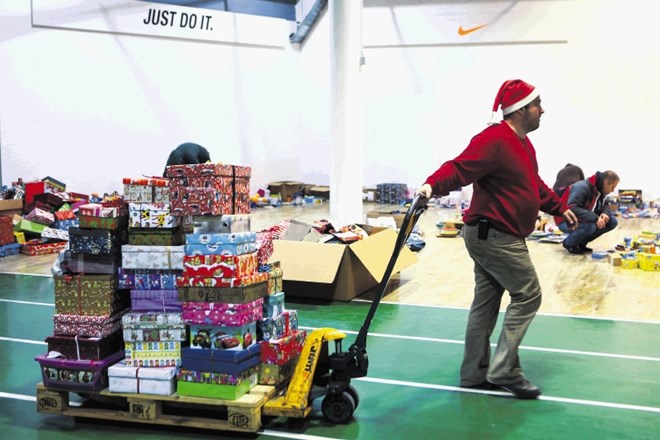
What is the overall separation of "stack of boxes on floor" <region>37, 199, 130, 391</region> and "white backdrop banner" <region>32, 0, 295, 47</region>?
12.7 meters

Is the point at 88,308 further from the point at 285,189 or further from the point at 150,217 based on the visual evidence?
the point at 285,189

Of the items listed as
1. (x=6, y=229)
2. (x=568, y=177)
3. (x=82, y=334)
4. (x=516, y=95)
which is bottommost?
(x=82, y=334)

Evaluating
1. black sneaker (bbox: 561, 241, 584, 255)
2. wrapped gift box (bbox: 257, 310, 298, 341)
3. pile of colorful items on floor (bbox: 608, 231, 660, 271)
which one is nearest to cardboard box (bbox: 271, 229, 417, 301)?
wrapped gift box (bbox: 257, 310, 298, 341)

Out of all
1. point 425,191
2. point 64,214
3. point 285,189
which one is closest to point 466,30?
point 285,189

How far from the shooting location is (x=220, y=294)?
4184 millimetres

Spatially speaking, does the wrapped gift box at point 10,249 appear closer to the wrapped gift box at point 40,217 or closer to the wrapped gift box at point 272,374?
the wrapped gift box at point 40,217

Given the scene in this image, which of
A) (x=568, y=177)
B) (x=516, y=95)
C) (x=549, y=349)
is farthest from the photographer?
(x=568, y=177)

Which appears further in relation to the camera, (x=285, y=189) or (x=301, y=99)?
(x=301, y=99)

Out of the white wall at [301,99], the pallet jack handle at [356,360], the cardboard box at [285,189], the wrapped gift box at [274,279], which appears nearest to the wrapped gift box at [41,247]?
the white wall at [301,99]

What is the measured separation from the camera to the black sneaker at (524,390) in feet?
15.8

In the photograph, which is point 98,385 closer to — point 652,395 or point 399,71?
point 652,395

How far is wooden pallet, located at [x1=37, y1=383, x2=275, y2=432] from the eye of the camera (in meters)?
4.11

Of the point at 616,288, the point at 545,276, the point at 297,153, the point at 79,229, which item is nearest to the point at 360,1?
the point at 545,276

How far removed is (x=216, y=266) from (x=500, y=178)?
190 cm
